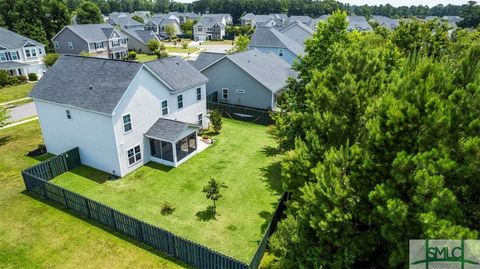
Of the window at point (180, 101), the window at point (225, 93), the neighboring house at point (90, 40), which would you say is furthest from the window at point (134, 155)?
the neighboring house at point (90, 40)

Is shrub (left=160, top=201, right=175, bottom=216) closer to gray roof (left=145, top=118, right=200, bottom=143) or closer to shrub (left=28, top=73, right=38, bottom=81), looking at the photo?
gray roof (left=145, top=118, right=200, bottom=143)

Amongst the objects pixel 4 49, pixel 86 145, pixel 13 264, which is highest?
pixel 4 49

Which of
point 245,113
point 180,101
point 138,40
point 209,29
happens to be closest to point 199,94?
point 180,101

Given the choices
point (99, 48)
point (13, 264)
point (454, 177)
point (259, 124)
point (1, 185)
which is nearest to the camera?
point (454, 177)

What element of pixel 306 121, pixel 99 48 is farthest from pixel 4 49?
pixel 306 121

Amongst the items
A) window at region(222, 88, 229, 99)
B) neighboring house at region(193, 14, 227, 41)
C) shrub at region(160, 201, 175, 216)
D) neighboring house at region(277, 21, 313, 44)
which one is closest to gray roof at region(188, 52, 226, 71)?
window at region(222, 88, 229, 99)

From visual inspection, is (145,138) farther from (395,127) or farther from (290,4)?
(290,4)

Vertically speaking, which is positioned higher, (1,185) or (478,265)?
(478,265)
